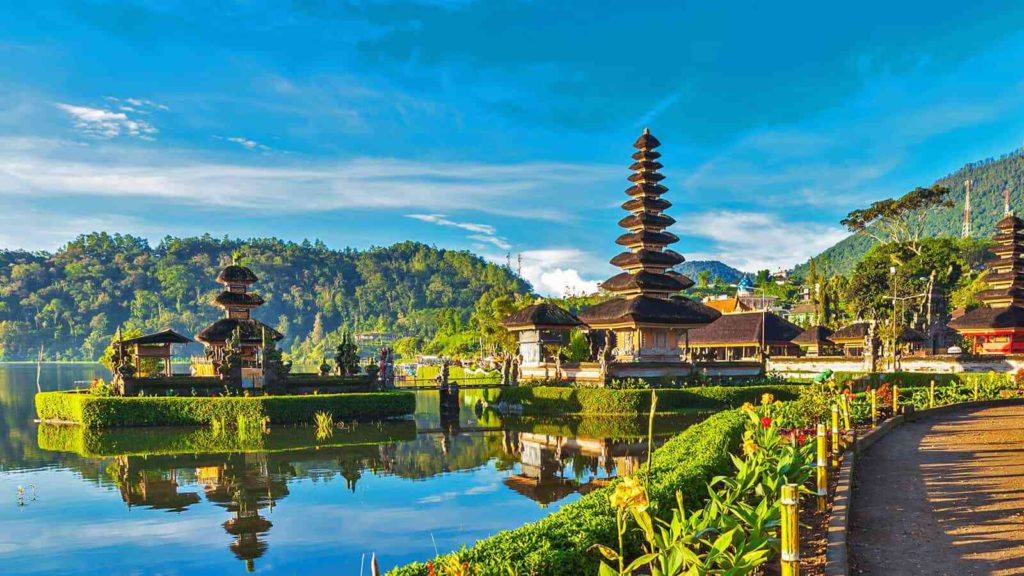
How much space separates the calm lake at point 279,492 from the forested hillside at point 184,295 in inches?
4812

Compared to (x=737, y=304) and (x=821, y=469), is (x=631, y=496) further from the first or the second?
(x=737, y=304)

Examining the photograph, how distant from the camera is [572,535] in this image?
24.7ft

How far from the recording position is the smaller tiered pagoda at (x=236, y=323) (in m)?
41.9

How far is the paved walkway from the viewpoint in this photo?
8086 millimetres

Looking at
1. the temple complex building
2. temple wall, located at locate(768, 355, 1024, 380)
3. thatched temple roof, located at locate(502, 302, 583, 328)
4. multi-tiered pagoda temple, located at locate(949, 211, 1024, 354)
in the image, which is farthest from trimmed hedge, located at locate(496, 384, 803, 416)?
multi-tiered pagoda temple, located at locate(949, 211, 1024, 354)

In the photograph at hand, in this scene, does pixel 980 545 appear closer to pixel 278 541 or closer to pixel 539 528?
pixel 539 528

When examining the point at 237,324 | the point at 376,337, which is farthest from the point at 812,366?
the point at 376,337

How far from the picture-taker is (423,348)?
115 meters

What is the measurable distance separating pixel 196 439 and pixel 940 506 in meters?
25.0

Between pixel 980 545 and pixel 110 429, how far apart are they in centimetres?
3154

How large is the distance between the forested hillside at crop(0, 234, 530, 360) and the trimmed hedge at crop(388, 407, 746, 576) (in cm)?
13904

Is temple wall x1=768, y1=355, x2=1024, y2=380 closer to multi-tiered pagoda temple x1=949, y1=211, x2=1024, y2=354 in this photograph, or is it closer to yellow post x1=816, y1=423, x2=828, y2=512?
multi-tiered pagoda temple x1=949, y1=211, x2=1024, y2=354

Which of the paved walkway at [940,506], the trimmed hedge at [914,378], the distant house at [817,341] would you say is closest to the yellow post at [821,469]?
the paved walkway at [940,506]

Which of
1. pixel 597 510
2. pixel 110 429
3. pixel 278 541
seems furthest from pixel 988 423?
pixel 110 429
